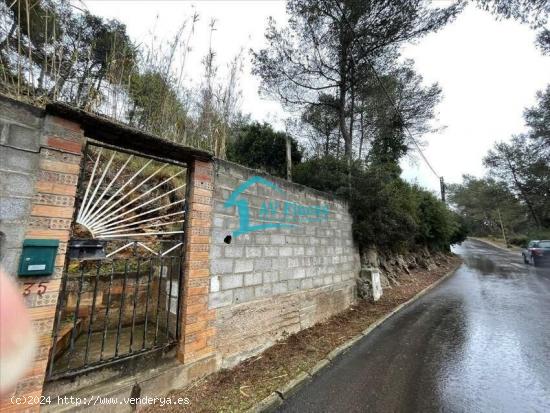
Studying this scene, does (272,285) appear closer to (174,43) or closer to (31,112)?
(31,112)

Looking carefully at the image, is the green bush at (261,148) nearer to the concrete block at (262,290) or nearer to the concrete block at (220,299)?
the concrete block at (262,290)

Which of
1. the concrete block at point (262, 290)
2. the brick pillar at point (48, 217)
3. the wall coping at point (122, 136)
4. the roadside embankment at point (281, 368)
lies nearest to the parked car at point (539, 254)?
the roadside embankment at point (281, 368)

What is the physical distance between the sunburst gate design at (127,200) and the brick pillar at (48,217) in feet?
1.06

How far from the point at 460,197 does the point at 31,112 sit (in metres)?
58.1

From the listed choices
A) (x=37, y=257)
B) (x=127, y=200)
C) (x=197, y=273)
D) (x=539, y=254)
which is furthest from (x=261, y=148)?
(x=539, y=254)

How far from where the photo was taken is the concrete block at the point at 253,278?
352cm

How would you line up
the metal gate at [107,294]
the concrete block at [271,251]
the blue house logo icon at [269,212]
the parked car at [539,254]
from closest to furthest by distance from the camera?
the metal gate at [107,294]
the blue house logo icon at [269,212]
the concrete block at [271,251]
the parked car at [539,254]

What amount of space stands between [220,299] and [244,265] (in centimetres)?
55

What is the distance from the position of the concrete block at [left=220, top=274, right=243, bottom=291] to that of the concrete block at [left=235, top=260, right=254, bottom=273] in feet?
0.29

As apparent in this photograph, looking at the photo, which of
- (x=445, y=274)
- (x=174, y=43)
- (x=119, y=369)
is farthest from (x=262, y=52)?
(x=445, y=274)

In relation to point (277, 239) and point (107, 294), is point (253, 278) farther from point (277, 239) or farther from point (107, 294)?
point (107, 294)

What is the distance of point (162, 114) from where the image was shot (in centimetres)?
539

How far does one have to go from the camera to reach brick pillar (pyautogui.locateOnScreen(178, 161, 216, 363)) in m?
2.75

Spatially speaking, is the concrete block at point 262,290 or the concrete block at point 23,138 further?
the concrete block at point 262,290
